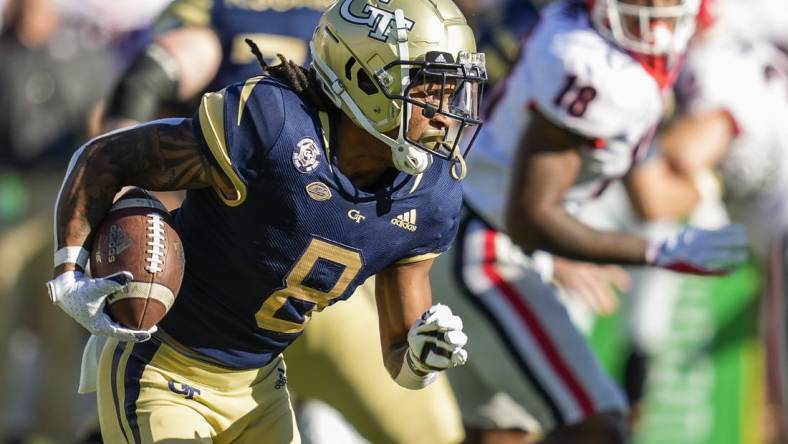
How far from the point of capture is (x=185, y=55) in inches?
250

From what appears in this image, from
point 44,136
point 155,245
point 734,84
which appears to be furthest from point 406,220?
point 44,136

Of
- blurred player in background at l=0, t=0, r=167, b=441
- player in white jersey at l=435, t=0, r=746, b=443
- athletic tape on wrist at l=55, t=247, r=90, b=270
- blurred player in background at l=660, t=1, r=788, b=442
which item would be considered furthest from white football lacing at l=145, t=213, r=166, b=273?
blurred player in background at l=0, t=0, r=167, b=441

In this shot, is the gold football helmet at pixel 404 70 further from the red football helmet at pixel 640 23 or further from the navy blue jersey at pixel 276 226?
the red football helmet at pixel 640 23

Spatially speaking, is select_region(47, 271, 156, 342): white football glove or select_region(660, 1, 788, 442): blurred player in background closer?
select_region(47, 271, 156, 342): white football glove

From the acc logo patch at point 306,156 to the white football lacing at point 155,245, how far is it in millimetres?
355

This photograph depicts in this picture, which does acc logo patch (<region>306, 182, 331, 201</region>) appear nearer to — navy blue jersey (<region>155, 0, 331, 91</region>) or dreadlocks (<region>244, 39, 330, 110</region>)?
dreadlocks (<region>244, 39, 330, 110</region>)

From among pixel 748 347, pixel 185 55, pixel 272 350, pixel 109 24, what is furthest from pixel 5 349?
pixel 272 350

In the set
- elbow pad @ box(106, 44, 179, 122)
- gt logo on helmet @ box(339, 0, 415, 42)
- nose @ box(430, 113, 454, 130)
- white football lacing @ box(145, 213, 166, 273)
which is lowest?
elbow pad @ box(106, 44, 179, 122)

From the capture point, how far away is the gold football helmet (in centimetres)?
425

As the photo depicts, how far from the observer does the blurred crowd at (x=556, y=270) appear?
6918 millimetres

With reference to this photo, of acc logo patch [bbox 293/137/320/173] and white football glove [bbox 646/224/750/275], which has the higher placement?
acc logo patch [bbox 293/137/320/173]

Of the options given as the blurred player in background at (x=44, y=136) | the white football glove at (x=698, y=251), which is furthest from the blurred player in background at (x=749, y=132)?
the blurred player in background at (x=44, y=136)

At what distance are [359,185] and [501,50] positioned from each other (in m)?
2.35

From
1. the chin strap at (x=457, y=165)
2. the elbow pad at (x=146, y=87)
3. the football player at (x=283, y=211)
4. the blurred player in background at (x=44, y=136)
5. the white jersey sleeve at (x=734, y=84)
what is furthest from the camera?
the blurred player in background at (x=44, y=136)
